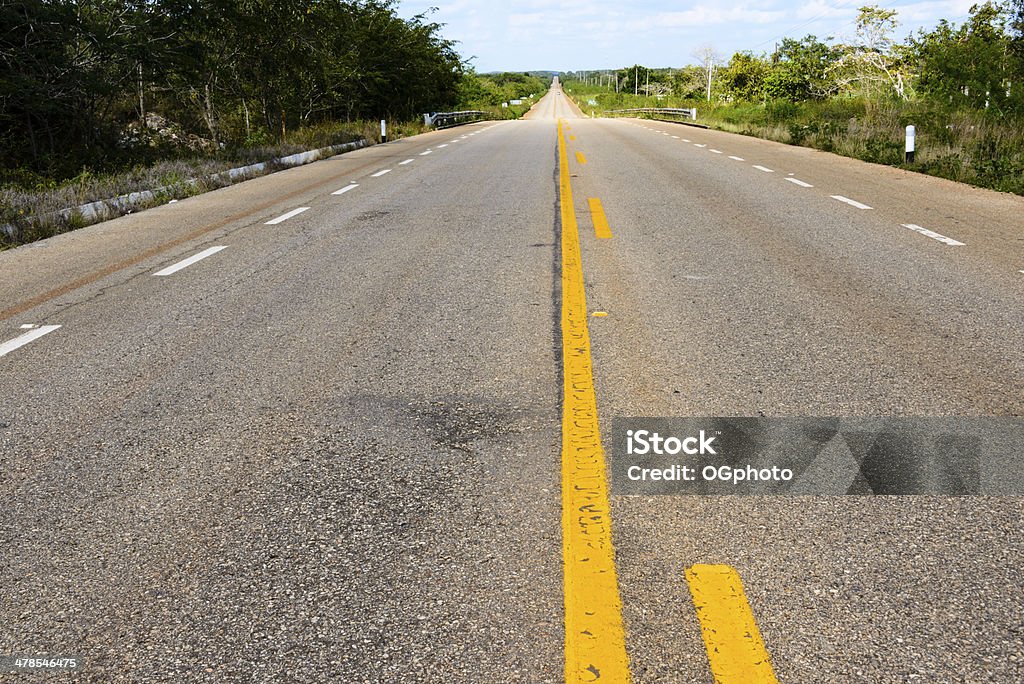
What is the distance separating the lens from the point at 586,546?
116 inches

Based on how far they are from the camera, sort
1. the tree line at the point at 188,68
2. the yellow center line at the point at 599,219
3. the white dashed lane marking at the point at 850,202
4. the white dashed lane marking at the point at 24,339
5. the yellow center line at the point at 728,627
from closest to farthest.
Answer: the yellow center line at the point at 728,627 → the white dashed lane marking at the point at 24,339 → the yellow center line at the point at 599,219 → the white dashed lane marking at the point at 850,202 → the tree line at the point at 188,68

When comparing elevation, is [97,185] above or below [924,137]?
below

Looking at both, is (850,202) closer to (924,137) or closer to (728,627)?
(924,137)

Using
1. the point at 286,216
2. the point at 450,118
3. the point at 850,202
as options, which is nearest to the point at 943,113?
the point at 850,202

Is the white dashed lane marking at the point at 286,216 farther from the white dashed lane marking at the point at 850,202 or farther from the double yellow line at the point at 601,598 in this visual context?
the double yellow line at the point at 601,598

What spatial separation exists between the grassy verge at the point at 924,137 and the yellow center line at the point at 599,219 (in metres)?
6.05

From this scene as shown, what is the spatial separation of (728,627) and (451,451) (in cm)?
158

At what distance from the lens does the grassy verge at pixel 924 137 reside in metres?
14.1

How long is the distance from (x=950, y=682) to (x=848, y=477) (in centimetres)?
123

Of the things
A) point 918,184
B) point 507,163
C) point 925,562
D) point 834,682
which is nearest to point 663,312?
point 925,562

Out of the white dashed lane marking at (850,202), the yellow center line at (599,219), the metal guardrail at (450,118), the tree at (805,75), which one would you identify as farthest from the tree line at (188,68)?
the tree at (805,75)

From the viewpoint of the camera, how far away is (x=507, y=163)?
62.8 ft

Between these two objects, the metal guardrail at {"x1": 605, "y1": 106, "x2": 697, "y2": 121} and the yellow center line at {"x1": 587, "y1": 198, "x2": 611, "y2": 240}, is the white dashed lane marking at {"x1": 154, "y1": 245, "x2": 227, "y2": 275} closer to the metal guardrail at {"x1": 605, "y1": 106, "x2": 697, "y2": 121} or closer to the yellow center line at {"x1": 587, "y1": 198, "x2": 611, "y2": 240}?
the yellow center line at {"x1": 587, "y1": 198, "x2": 611, "y2": 240}

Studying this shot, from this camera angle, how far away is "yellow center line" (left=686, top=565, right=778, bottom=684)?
7.59 ft
